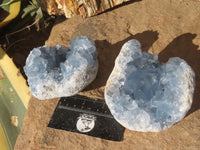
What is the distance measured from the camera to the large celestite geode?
5.57 ft

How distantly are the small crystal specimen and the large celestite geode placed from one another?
0.22 meters

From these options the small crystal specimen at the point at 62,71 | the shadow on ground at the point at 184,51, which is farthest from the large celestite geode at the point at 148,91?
the shadow on ground at the point at 184,51

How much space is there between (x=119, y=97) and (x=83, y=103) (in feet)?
1.54

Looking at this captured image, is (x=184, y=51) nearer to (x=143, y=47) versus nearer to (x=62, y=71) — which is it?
(x=143, y=47)

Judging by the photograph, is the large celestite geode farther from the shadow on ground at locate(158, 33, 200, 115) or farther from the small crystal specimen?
the shadow on ground at locate(158, 33, 200, 115)

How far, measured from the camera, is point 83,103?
2176 mm

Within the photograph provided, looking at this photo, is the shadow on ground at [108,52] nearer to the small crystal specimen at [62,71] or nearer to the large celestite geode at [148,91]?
the small crystal specimen at [62,71]

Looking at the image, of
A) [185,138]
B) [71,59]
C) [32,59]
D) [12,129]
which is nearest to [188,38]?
[185,138]

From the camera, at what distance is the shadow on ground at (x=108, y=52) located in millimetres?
2272

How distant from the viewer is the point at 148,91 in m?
1.83

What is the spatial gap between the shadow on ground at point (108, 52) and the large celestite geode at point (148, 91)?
38 centimetres

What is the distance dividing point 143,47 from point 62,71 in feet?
2.51

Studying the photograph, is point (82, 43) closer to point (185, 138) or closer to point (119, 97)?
point (119, 97)

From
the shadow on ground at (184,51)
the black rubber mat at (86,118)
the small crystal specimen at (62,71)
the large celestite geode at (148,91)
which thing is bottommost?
the black rubber mat at (86,118)
